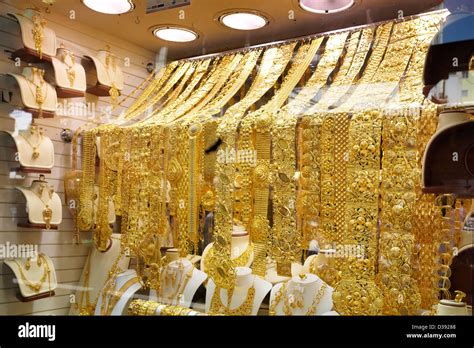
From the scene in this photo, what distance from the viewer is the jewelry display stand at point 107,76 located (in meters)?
2.25

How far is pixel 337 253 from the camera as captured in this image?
5.46 ft

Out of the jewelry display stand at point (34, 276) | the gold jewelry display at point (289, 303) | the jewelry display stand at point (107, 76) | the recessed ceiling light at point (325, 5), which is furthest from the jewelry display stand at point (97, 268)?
the recessed ceiling light at point (325, 5)

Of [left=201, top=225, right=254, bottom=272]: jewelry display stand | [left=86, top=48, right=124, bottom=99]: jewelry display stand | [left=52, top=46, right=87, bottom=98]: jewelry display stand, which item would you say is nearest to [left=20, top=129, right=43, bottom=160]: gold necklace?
[left=52, top=46, right=87, bottom=98]: jewelry display stand

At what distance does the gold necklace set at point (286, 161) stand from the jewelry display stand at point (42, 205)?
136 mm

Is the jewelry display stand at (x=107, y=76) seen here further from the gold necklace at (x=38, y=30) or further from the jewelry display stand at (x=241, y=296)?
the jewelry display stand at (x=241, y=296)

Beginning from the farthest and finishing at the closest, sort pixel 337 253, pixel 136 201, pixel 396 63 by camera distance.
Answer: pixel 136 201 < pixel 396 63 < pixel 337 253

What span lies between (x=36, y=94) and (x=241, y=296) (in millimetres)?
1282

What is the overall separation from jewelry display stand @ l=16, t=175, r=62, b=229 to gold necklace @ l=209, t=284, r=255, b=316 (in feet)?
2.75

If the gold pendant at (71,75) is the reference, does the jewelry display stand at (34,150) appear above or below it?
below

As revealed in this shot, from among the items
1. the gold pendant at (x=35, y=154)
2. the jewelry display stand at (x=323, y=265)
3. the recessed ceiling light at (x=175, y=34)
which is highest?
the recessed ceiling light at (x=175, y=34)
